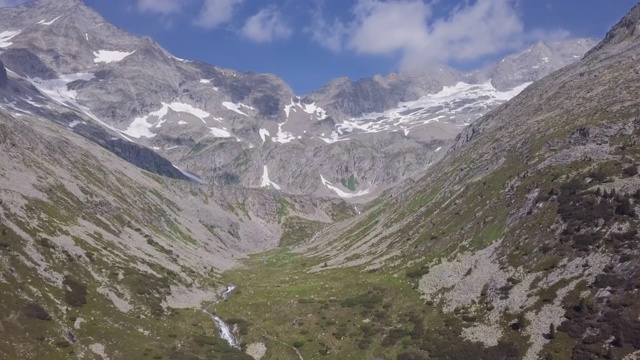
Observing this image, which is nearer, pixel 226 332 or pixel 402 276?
pixel 226 332

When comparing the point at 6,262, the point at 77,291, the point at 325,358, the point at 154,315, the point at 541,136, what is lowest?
the point at 325,358

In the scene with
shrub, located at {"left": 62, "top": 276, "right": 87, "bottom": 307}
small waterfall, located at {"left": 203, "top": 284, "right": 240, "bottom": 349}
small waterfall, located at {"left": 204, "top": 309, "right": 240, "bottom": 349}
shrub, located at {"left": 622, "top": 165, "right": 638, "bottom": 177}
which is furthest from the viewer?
shrub, located at {"left": 622, "top": 165, "right": 638, "bottom": 177}

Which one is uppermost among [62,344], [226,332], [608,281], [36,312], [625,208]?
[625,208]

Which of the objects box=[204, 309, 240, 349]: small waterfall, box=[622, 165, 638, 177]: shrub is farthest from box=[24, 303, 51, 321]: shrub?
box=[622, 165, 638, 177]: shrub

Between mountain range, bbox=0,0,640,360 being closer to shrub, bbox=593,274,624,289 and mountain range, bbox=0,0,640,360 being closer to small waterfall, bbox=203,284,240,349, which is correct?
shrub, bbox=593,274,624,289

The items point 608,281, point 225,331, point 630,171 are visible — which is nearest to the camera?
point 608,281

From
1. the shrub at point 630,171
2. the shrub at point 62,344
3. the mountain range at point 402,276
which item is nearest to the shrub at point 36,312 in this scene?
the mountain range at point 402,276

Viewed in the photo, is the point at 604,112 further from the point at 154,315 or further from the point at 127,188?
the point at 127,188

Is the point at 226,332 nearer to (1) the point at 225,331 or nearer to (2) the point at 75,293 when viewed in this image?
(1) the point at 225,331

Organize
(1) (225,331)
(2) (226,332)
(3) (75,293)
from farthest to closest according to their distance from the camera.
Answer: (1) (225,331), (2) (226,332), (3) (75,293)

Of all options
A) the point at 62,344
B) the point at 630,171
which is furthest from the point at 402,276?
the point at 62,344

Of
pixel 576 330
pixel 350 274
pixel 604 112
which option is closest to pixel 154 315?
pixel 350 274
